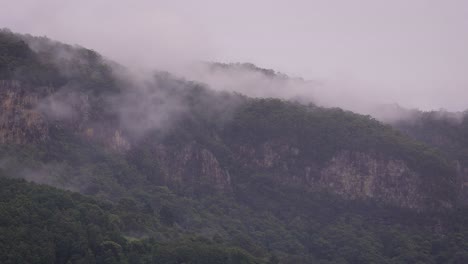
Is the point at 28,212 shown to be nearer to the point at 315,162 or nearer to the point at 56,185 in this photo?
the point at 56,185

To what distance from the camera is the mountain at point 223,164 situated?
11188cm

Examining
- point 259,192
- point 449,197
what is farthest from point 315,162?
point 449,197

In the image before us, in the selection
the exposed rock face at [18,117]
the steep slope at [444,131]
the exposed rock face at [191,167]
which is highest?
the steep slope at [444,131]

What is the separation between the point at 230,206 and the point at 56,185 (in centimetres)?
2737

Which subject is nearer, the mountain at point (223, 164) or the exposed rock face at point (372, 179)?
the mountain at point (223, 164)

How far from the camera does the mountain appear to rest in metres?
112

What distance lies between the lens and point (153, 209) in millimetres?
113000

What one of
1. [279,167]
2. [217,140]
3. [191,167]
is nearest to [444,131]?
[279,167]

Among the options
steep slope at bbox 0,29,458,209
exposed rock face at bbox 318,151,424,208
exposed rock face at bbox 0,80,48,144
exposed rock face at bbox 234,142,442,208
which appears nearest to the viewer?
exposed rock face at bbox 0,80,48,144

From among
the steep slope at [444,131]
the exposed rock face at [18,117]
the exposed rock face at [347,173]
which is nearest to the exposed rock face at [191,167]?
the exposed rock face at [347,173]

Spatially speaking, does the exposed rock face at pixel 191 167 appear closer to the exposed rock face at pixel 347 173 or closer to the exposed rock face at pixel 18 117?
the exposed rock face at pixel 347 173

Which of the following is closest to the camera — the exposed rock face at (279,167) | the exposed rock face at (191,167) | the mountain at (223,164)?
the mountain at (223,164)

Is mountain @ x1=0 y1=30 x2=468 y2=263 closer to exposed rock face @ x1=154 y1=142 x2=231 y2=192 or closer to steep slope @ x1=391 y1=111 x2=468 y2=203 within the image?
exposed rock face @ x1=154 y1=142 x2=231 y2=192

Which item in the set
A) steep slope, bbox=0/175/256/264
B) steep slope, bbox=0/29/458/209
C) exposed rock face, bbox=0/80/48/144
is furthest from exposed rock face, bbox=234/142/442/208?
steep slope, bbox=0/175/256/264
